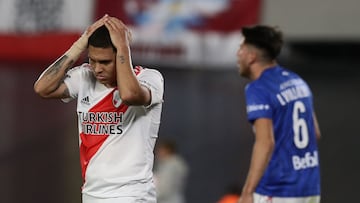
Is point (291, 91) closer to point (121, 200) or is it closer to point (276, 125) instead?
point (276, 125)

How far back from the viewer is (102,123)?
5.90 metres

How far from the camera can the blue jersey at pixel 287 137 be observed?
728 centimetres

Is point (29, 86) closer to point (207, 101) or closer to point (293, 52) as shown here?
point (207, 101)

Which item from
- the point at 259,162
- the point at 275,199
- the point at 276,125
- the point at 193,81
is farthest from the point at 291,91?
the point at 193,81

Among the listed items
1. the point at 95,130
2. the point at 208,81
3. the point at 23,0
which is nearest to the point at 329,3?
the point at 208,81

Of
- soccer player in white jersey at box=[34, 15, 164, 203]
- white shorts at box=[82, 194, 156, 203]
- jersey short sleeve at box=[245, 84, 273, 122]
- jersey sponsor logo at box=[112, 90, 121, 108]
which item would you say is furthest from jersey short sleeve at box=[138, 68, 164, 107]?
jersey short sleeve at box=[245, 84, 273, 122]

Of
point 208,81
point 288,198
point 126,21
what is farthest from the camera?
point 208,81

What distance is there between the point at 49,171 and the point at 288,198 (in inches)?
268

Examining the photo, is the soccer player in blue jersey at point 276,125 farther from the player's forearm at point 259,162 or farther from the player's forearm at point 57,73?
the player's forearm at point 57,73

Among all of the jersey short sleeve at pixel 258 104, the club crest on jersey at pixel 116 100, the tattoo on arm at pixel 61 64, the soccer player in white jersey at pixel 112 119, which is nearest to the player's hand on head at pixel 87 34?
the soccer player in white jersey at pixel 112 119

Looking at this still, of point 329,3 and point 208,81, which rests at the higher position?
point 329,3

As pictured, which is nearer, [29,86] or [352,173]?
[352,173]

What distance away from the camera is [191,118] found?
13.1 metres

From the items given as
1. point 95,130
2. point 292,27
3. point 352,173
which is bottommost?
point 352,173
